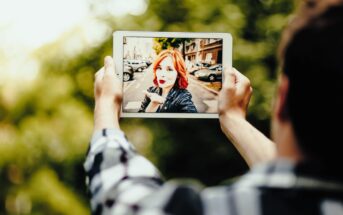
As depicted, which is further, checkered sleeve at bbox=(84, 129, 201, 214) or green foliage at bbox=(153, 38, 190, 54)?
green foliage at bbox=(153, 38, 190, 54)

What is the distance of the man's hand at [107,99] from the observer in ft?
3.49

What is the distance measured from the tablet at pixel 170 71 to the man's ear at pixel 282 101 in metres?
0.66

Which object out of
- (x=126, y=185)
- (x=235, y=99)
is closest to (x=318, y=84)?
(x=126, y=185)

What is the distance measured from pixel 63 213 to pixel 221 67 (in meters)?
7.34

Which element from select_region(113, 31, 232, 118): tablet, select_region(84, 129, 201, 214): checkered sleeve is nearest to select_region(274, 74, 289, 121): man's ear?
select_region(84, 129, 201, 214): checkered sleeve

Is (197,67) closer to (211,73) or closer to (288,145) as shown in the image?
(211,73)

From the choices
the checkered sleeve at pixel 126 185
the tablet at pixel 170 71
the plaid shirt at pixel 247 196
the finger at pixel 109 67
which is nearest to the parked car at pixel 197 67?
the tablet at pixel 170 71

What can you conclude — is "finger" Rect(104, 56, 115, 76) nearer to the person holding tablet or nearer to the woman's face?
the woman's face

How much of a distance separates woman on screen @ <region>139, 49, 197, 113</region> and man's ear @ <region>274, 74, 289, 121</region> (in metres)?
0.73

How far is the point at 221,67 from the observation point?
1572 mm

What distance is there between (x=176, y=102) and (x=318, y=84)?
31.9 inches

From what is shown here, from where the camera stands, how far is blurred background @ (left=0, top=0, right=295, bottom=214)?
335 inches

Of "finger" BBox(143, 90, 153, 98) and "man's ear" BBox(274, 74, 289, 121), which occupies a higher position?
"man's ear" BBox(274, 74, 289, 121)

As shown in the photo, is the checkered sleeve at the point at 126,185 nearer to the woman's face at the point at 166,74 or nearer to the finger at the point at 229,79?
the finger at the point at 229,79
